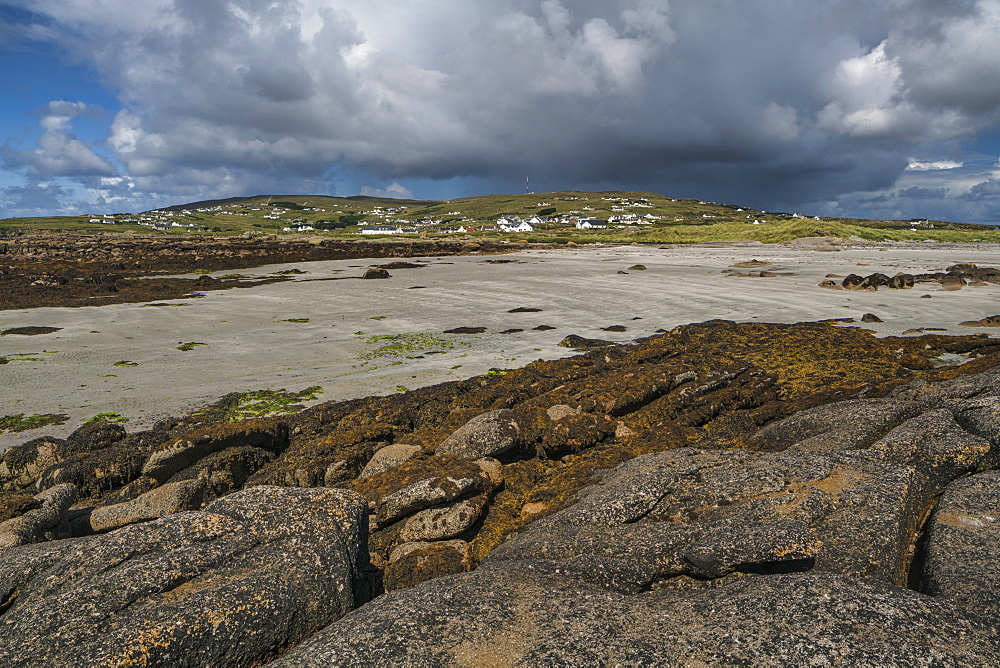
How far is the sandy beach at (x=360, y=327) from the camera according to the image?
1416 centimetres

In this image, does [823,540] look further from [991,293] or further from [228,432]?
[991,293]

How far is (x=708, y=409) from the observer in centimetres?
969

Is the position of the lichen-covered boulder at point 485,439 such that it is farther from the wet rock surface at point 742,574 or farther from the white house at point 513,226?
the white house at point 513,226

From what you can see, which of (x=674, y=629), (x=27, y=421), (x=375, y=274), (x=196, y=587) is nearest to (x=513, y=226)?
(x=375, y=274)

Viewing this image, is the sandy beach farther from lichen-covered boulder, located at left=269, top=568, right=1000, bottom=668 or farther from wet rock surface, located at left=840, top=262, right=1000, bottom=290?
lichen-covered boulder, located at left=269, top=568, right=1000, bottom=668

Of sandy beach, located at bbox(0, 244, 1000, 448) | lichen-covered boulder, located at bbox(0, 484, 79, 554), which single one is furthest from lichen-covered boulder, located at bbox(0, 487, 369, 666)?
sandy beach, located at bbox(0, 244, 1000, 448)

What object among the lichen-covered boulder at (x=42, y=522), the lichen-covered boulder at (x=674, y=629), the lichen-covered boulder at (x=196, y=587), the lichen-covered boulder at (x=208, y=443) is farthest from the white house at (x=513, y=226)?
the lichen-covered boulder at (x=674, y=629)

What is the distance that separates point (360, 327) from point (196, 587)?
18.3m

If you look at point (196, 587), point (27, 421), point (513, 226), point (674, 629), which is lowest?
point (27, 421)

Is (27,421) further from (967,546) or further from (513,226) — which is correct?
(513,226)

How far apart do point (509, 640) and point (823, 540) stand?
2.81 meters

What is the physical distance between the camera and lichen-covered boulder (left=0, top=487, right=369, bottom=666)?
12.7 ft

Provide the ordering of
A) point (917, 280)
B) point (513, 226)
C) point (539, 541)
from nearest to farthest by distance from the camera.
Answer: point (539, 541) < point (917, 280) < point (513, 226)

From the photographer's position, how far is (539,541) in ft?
18.4
